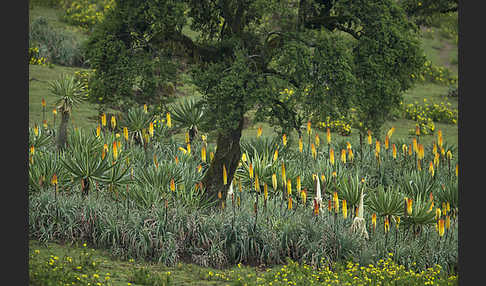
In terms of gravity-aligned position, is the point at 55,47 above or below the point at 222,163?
above

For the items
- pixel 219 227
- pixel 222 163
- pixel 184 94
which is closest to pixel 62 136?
pixel 222 163

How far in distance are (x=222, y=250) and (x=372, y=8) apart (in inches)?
175

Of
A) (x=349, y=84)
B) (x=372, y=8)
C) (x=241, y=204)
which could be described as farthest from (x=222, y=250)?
(x=372, y=8)

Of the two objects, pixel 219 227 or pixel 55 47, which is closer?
pixel 219 227

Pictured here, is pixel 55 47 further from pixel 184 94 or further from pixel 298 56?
pixel 298 56

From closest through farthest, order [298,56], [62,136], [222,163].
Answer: [298,56] < [222,163] < [62,136]

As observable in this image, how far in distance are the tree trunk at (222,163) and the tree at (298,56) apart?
0.66m

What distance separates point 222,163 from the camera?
13227 millimetres

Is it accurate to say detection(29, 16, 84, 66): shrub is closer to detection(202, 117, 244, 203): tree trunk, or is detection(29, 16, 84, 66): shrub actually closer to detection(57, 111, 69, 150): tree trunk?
detection(57, 111, 69, 150): tree trunk

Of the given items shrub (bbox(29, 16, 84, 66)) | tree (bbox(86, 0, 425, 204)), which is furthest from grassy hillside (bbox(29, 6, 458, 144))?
tree (bbox(86, 0, 425, 204))

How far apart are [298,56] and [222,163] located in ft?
8.99

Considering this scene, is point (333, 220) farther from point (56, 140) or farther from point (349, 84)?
point (56, 140)

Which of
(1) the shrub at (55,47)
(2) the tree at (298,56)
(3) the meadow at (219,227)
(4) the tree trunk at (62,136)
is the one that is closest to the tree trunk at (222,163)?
(3) the meadow at (219,227)

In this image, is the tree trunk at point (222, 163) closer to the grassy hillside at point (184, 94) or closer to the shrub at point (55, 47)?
the grassy hillside at point (184, 94)
